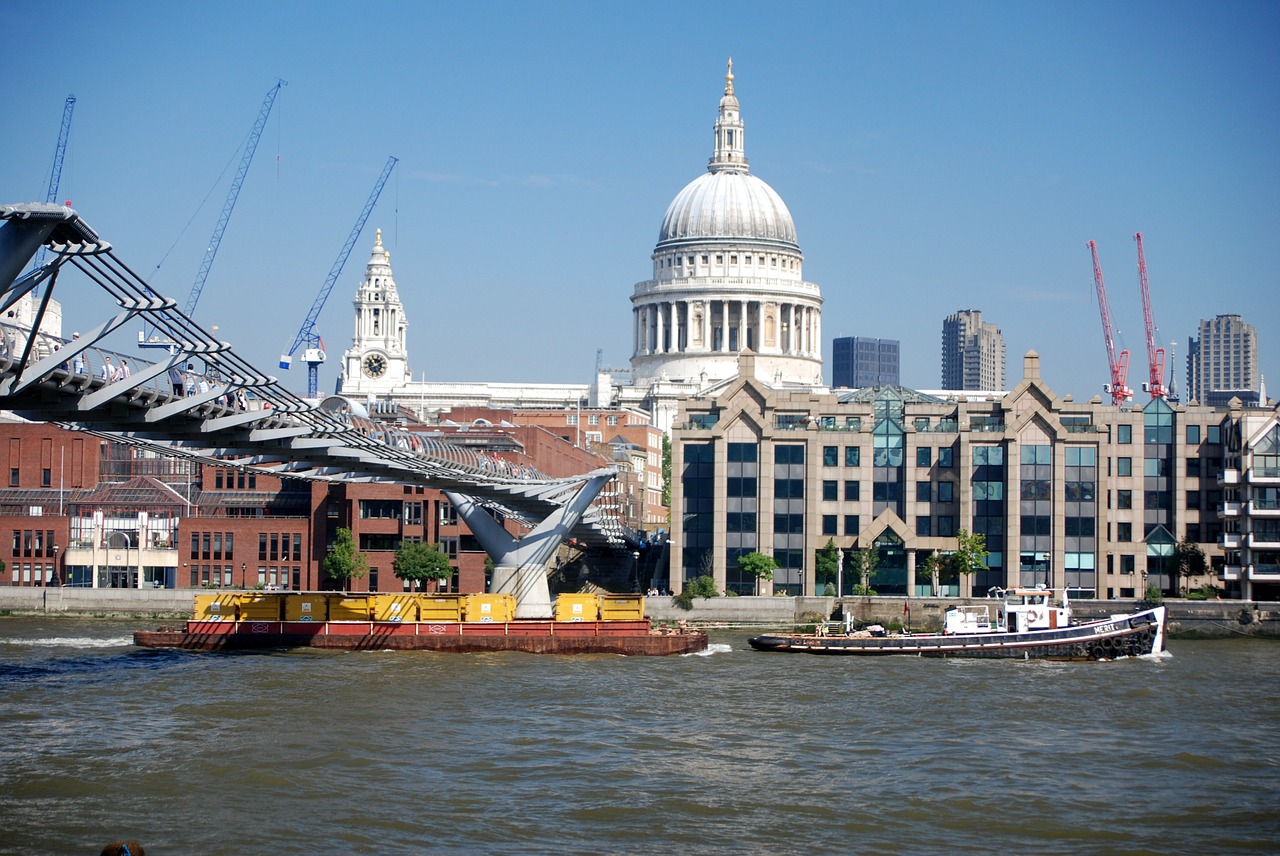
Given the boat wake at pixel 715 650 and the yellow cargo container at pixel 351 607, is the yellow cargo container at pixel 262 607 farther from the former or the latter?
the boat wake at pixel 715 650

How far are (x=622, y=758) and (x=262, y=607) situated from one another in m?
30.5

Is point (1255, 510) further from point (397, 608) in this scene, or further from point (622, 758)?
point (622, 758)

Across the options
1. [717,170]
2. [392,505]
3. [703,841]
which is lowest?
[703,841]

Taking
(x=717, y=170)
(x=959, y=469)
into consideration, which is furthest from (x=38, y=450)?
(x=717, y=170)

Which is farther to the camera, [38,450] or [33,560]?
[38,450]

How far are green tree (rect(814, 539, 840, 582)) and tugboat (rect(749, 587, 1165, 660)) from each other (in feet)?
51.1

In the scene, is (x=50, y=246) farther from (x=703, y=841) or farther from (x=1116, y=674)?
(x=1116, y=674)

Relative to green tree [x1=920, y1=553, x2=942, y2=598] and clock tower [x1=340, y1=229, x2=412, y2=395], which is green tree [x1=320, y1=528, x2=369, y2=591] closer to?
green tree [x1=920, y1=553, x2=942, y2=598]

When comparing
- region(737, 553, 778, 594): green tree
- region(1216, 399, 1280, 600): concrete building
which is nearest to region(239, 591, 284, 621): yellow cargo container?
region(737, 553, 778, 594): green tree

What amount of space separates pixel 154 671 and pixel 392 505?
3075 cm

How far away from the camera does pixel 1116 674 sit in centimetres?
6034

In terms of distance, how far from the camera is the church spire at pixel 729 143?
603 feet

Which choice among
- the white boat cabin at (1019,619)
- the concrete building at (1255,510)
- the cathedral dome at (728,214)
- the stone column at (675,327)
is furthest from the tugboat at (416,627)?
the cathedral dome at (728,214)

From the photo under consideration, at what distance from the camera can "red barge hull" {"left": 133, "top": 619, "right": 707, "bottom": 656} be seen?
65500 millimetres
